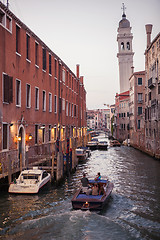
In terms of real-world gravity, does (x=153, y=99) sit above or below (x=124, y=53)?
below

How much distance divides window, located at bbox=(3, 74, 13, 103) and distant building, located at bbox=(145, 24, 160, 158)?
18704mm

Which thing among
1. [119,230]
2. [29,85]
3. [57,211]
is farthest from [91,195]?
[29,85]

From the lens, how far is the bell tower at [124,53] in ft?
277

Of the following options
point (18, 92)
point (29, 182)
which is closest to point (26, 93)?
point (18, 92)

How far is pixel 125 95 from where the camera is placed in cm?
7638

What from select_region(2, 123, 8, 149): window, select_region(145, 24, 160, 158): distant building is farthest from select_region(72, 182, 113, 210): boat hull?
select_region(145, 24, 160, 158): distant building

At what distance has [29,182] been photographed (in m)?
15.8

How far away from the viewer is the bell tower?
84.5m

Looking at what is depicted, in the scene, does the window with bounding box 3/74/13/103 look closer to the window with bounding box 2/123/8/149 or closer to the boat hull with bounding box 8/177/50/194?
the window with bounding box 2/123/8/149

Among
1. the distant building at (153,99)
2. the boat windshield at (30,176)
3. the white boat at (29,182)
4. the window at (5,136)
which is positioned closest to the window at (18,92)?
the window at (5,136)

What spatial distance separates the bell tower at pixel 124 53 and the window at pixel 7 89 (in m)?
68.6

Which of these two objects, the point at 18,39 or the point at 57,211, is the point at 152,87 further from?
the point at 57,211

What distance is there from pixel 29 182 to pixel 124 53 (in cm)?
7777

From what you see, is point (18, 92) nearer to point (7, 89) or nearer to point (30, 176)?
point (7, 89)
